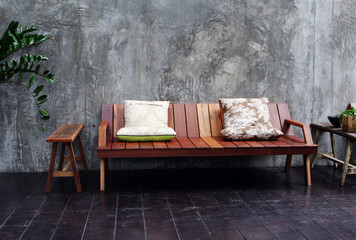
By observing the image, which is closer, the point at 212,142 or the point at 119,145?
the point at 119,145

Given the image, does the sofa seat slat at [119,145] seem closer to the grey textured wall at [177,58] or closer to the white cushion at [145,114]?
the white cushion at [145,114]

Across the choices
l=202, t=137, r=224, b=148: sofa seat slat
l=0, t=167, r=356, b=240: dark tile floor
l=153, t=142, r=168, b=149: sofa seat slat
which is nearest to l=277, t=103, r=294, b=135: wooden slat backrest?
l=0, t=167, r=356, b=240: dark tile floor

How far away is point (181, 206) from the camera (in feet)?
10.2

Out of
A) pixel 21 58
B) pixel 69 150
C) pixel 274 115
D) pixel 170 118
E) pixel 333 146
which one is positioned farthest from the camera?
pixel 333 146

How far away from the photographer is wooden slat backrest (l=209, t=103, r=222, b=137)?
4.20 metres

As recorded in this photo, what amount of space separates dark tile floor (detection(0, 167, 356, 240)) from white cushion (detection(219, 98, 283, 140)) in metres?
0.52

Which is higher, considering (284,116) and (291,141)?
(284,116)

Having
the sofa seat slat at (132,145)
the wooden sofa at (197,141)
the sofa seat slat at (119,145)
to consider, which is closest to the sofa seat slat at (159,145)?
the wooden sofa at (197,141)

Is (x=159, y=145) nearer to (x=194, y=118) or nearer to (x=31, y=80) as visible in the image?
(x=194, y=118)

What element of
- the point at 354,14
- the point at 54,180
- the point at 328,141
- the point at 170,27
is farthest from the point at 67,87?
the point at 354,14

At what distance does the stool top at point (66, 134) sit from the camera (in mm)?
3280

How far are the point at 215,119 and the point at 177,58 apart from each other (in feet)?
2.82

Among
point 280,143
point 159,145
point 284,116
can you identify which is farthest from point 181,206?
point 284,116

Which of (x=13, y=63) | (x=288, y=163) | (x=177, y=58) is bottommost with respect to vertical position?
(x=288, y=163)
